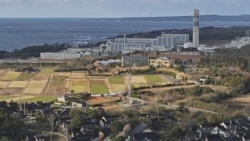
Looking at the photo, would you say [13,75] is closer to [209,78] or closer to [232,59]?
[209,78]

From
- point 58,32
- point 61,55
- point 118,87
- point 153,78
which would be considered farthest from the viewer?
Answer: point 58,32

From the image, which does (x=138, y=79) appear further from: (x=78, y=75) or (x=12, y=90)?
Result: (x=12, y=90)

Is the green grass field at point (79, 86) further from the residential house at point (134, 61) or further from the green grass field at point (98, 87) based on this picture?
the residential house at point (134, 61)

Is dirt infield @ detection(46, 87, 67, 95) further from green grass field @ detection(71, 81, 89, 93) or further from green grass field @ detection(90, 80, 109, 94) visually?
green grass field @ detection(90, 80, 109, 94)

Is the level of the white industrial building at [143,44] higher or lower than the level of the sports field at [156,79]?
lower

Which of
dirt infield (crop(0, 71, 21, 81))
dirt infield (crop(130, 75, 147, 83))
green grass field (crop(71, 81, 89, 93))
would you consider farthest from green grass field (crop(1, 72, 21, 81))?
dirt infield (crop(130, 75, 147, 83))

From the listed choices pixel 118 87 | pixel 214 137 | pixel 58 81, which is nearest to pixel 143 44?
pixel 58 81

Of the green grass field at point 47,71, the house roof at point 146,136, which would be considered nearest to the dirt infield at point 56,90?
the green grass field at point 47,71

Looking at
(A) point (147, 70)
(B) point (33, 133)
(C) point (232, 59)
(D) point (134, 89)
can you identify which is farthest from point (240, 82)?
(B) point (33, 133)
